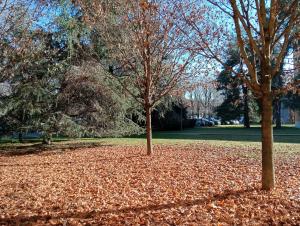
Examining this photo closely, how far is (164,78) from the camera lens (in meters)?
10.9

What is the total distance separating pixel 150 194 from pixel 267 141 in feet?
6.77

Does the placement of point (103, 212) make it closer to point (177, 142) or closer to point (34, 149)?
point (34, 149)

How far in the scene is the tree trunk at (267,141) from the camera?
A: 16.1 ft

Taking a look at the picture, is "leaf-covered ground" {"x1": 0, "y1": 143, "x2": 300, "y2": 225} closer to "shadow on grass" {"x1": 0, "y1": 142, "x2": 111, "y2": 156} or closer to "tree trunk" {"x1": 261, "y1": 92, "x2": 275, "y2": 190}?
"tree trunk" {"x1": 261, "y1": 92, "x2": 275, "y2": 190}

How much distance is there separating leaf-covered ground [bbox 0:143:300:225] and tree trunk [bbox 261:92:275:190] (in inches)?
9.0

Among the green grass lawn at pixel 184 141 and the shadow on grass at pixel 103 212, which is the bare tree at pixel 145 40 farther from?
the shadow on grass at pixel 103 212

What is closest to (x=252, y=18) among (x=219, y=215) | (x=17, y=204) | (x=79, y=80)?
(x=219, y=215)

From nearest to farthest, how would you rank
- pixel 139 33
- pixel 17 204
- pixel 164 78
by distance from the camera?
pixel 17 204 → pixel 139 33 → pixel 164 78

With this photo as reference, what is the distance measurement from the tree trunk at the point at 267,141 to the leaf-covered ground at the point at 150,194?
0.75 ft

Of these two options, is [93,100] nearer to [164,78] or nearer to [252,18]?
[164,78]

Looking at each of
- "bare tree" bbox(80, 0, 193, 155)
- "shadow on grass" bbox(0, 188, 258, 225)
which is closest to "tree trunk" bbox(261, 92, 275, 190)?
"shadow on grass" bbox(0, 188, 258, 225)

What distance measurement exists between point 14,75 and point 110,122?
14.3 feet

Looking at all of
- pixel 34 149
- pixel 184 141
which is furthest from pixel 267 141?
pixel 34 149

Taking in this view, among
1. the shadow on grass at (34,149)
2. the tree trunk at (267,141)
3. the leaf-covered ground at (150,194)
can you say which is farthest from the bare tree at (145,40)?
the shadow on grass at (34,149)
